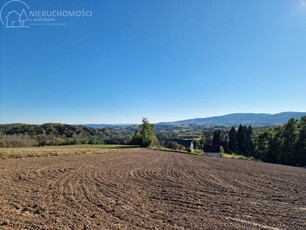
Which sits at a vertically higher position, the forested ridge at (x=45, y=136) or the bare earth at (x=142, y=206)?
the forested ridge at (x=45, y=136)

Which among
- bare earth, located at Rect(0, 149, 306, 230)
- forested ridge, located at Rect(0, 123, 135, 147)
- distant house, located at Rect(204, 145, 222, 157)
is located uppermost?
forested ridge, located at Rect(0, 123, 135, 147)

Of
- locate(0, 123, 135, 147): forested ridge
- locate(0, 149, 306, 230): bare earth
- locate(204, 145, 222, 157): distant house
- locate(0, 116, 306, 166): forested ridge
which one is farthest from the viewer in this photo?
locate(204, 145, 222, 157): distant house

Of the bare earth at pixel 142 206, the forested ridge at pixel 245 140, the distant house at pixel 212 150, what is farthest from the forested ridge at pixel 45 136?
the bare earth at pixel 142 206

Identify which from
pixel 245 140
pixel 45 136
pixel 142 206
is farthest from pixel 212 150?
pixel 142 206

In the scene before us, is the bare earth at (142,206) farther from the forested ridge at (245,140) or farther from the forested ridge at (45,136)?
the forested ridge at (45,136)

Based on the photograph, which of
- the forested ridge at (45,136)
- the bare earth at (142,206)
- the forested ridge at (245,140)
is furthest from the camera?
the forested ridge at (45,136)

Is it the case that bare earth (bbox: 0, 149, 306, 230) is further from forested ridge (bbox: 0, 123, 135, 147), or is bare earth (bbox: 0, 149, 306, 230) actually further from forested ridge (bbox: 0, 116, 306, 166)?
forested ridge (bbox: 0, 123, 135, 147)

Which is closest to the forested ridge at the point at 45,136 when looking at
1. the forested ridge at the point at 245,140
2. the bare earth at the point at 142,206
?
the forested ridge at the point at 245,140

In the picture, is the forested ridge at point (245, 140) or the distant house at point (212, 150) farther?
the distant house at point (212, 150)

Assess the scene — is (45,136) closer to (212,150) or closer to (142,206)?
(212,150)

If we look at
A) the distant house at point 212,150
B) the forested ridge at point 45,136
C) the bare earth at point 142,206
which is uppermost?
the forested ridge at point 45,136

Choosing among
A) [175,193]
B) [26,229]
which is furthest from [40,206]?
[175,193]

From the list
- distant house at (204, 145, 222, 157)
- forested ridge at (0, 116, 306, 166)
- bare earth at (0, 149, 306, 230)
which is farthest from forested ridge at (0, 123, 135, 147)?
bare earth at (0, 149, 306, 230)

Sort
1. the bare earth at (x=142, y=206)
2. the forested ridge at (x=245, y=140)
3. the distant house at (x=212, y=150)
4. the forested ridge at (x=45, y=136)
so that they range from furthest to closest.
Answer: the distant house at (x=212, y=150)
the forested ridge at (x=45, y=136)
the forested ridge at (x=245, y=140)
the bare earth at (x=142, y=206)
